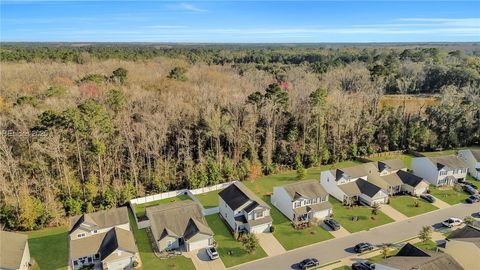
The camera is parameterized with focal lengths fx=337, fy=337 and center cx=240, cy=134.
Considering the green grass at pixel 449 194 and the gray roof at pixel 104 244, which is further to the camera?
the green grass at pixel 449 194

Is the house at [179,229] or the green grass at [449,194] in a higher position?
the house at [179,229]

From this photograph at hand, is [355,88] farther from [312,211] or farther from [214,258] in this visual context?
[214,258]

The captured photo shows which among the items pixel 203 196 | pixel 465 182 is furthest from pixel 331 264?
pixel 465 182

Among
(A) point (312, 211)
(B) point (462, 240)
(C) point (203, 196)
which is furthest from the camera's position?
(C) point (203, 196)

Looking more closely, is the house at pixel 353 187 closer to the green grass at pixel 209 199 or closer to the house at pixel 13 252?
the green grass at pixel 209 199

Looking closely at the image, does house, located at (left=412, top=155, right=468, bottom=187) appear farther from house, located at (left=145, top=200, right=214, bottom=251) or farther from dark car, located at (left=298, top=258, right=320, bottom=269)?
house, located at (left=145, top=200, right=214, bottom=251)

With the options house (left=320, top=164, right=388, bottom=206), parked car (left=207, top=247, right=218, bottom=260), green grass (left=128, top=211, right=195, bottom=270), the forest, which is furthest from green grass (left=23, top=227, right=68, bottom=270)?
house (left=320, top=164, right=388, bottom=206)

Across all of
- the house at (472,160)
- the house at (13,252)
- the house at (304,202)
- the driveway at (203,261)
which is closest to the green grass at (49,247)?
the house at (13,252)

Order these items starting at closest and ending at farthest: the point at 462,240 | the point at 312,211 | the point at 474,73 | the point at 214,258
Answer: the point at 462,240
the point at 214,258
the point at 312,211
the point at 474,73
